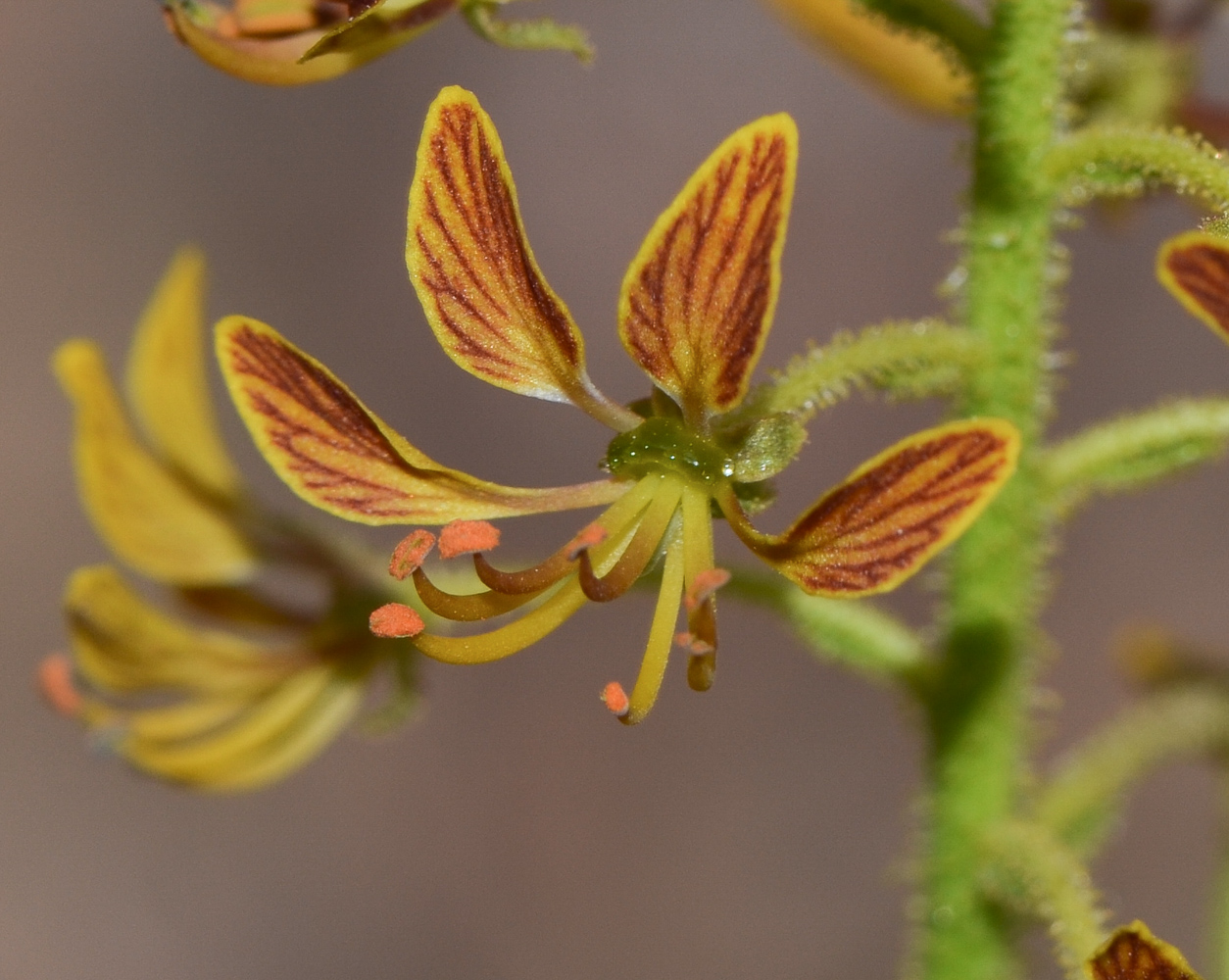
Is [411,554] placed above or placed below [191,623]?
above

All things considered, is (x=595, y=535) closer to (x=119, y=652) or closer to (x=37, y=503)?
(x=119, y=652)

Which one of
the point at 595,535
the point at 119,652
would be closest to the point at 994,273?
the point at 595,535

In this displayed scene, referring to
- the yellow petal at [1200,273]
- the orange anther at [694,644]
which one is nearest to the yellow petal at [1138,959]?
the orange anther at [694,644]

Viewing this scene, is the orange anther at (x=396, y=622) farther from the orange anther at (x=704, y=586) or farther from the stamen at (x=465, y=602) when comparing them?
the orange anther at (x=704, y=586)

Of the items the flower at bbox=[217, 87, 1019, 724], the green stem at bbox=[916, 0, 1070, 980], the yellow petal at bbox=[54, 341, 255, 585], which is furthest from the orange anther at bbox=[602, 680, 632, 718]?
the yellow petal at bbox=[54, 341, 255, 585]

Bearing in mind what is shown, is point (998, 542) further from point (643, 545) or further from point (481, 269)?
point (481, 269)

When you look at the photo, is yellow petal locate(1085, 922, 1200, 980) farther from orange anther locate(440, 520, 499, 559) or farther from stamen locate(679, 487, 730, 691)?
orange anther locate(440, 520, 499, 559)

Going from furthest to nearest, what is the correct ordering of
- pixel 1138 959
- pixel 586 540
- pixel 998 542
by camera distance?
pixel 998 542 < pixel 586 540 < pixel 1138 959

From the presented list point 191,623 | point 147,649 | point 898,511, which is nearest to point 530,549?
point 191,623
